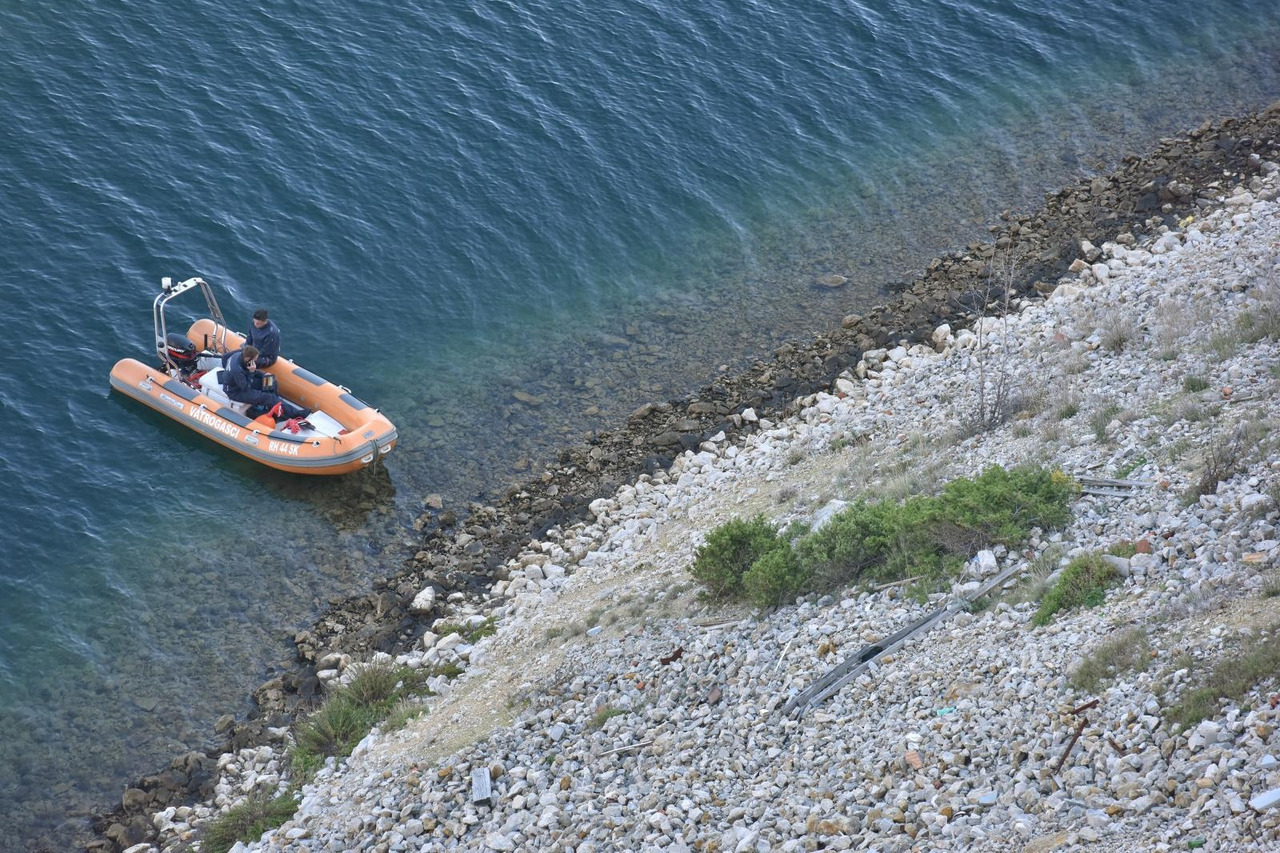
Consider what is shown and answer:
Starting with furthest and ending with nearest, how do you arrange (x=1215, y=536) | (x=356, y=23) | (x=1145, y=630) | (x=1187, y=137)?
(x=356, y=23) → (x=1187, y=137) → (x=1215, y=536) → (x=1145, y=630)

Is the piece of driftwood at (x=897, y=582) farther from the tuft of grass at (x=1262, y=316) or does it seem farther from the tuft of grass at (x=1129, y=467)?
the tuft of grass at (x=1262, y=316)

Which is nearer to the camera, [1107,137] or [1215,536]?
[1215,536]

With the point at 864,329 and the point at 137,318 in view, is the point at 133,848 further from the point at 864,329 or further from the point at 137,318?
the point at 864,329

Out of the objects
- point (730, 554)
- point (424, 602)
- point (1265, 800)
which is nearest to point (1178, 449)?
point (730, 554)

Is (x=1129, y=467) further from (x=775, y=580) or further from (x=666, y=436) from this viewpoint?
(x=666, y=436)

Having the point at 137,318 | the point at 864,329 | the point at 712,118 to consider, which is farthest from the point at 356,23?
the point at 864,329
